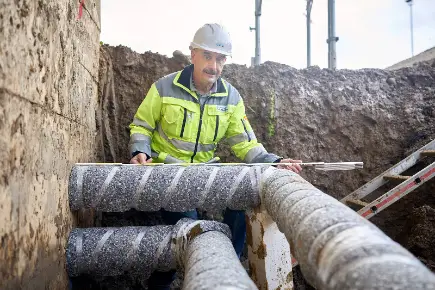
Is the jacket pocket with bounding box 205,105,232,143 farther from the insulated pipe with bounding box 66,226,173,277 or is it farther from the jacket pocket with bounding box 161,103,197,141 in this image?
the insulated pipe with bounding box 66,226,173,277

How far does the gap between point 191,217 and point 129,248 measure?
0.71 meters

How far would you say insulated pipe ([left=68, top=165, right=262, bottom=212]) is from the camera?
218cm

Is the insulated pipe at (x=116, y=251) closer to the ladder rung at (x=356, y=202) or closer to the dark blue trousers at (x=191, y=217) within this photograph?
the dark blue trousers at (x=191, y=217)

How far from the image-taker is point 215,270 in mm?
1236

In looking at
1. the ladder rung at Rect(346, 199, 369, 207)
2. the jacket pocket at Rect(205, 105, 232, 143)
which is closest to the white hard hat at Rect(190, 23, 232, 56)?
the jacket pocket at Rect(205, 105, 232, 143)

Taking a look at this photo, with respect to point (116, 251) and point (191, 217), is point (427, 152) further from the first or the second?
point (116, 251)

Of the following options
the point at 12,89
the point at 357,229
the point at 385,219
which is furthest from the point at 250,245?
the point at 385,219

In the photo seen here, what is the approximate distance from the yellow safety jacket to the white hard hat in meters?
0.24

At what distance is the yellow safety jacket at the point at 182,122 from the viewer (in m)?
2.90

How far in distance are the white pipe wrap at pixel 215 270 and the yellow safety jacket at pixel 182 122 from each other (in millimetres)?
1286

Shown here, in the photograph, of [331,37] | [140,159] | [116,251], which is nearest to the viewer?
[116,251]

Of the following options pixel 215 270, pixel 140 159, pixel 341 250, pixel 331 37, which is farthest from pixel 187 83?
pixel 331 37

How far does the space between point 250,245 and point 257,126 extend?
187 centimetres

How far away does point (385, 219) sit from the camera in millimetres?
3895
